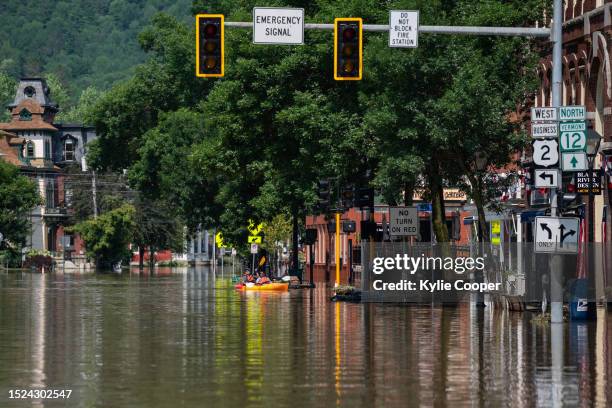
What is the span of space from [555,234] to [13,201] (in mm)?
117352

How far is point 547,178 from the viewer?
3328cm

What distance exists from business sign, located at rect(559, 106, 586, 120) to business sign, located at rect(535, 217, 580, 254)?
2.15 m

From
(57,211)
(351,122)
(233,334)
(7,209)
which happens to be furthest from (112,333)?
(57,211)

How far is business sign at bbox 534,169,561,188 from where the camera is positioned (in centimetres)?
3325

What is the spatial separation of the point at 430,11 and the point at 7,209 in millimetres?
106560

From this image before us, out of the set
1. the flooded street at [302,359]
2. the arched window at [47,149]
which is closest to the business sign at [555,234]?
the flooded street at [302,359]

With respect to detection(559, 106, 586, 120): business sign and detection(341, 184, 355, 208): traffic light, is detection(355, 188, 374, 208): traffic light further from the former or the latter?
detection(559, 106, 586, 120): business sign

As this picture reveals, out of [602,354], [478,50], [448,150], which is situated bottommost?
[602,354]

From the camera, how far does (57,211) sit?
191500 mm

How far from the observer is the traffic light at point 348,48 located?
30.2 meters

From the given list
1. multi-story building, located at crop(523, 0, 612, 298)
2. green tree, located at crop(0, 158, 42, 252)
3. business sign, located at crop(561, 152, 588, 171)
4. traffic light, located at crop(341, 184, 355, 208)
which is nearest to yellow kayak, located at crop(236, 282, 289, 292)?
traffic light, located at crop(341, 184, 355, 208)

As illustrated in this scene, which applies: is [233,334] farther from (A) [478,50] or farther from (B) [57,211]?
(B) [57,211]

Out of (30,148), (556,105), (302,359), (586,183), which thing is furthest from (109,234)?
(302,359)

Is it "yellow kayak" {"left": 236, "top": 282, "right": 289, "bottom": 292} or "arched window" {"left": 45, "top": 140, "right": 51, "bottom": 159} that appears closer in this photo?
"yellow kayak" {"left": 236, "top": 282, "right": 289, "bottom": 292}
